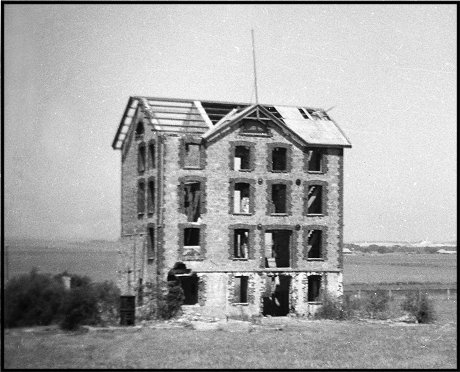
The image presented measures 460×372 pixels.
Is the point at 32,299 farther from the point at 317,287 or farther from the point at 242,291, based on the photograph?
the point at 317,287

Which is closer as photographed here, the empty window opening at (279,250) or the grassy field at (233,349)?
the grassy field at (233,349)

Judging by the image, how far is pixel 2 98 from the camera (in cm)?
2497

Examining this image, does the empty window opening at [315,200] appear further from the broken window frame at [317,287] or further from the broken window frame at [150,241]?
the broken window frame at [150,241]

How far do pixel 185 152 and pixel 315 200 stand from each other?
→ 283 inches

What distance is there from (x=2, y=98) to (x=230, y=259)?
15.7m

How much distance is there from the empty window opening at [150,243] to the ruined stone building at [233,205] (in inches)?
1.7

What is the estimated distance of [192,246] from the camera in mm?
37344

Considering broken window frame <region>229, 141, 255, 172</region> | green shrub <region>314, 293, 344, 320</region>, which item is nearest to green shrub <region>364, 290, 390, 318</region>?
green shrub <region>314, 293, 344, 320</region>

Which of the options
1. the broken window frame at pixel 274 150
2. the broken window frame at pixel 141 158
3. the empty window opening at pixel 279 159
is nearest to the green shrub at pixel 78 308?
the broken window frame at pixel 141 158

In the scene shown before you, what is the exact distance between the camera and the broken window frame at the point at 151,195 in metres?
37.4

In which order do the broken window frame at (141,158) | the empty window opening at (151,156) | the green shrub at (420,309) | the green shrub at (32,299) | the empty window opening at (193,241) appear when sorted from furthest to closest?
the green shrub at (420,309), the broken window frame at (141,158), the empty window opening at (151,156), the empty window opening at (193,241), the green shrub at (32,299)

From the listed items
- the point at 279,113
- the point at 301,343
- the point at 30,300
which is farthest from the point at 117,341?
the point at 279,113

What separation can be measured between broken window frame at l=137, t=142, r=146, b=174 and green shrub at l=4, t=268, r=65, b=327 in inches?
411

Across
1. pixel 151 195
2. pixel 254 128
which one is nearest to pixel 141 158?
pixel 151 195
